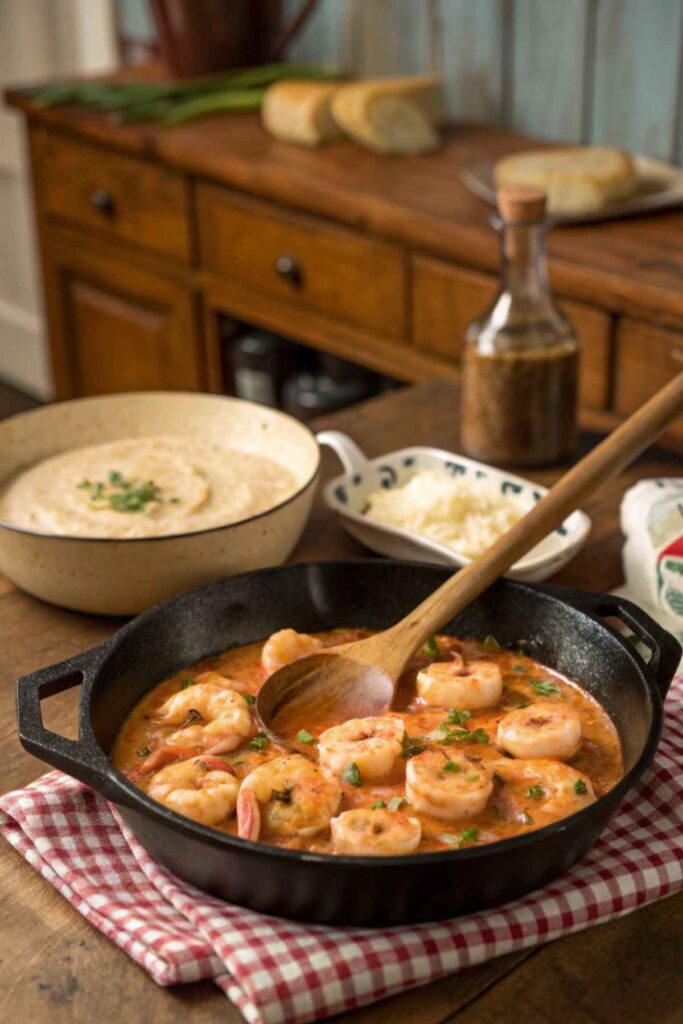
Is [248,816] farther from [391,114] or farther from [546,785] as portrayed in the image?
[391,114]

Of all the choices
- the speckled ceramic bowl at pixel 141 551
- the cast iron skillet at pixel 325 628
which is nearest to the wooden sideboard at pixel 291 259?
the speckled ceramic bowl at pixel 141 551

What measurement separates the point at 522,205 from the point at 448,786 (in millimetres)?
891

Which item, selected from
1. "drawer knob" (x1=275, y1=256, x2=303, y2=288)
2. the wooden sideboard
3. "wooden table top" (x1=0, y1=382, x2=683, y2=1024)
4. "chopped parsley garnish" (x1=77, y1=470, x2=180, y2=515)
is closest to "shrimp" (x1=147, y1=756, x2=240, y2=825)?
"wooden table top" (x1=0, y1=382, x2=683, y2=1024)

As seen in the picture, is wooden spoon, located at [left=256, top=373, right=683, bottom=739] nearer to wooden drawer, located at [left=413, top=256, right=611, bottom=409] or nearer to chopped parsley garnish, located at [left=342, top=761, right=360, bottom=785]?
chopped parsley garnish, located at [left=342, top=761, right=360, bottom=785]

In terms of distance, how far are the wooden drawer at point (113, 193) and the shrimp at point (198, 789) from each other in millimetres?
2406

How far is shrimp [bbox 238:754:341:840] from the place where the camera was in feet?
3.38

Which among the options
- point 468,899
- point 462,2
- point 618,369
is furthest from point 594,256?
point 468,899

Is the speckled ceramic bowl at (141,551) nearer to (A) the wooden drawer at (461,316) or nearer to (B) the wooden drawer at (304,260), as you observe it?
(A) the wooden drawer at (461,316)

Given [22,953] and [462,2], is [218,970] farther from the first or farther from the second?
[462,2]

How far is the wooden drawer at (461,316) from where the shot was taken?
243cm

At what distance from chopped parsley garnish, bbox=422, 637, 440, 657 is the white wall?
10.4 ft

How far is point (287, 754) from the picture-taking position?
116cm

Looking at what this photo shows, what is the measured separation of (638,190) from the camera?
106 inches

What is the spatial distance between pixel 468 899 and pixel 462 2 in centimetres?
273
